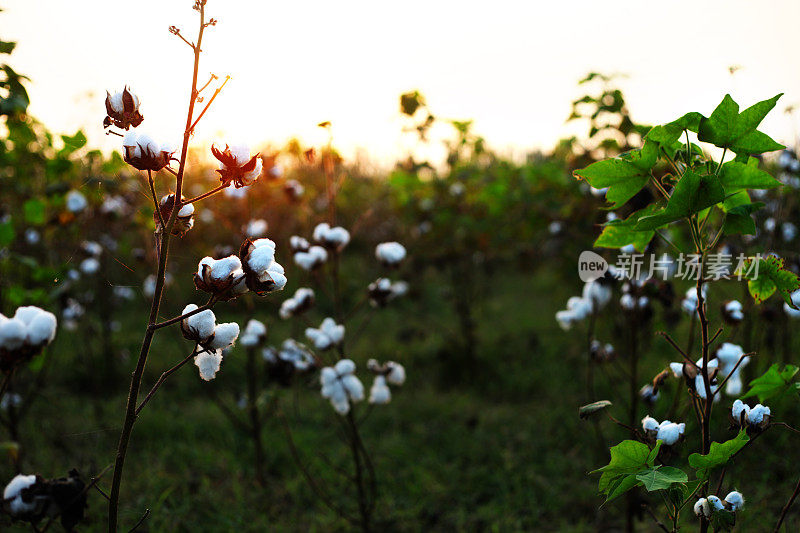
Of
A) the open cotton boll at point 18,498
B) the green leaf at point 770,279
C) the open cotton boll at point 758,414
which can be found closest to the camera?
the open cotton boll at point 18,498

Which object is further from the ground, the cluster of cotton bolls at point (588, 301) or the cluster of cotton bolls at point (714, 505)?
the cluster of cotton bolls at point (588, 301)

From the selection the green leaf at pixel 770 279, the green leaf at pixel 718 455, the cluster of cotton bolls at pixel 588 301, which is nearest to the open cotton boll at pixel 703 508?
the green leaf at pixel 718 455

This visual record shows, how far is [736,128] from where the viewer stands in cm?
95

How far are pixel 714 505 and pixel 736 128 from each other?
2.19ft

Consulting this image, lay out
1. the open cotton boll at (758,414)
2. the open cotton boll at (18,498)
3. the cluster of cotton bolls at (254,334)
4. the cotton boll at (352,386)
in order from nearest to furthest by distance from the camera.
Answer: the open cotton boll at (18,498) < the open cotton boll at (758,414) < the cotton boll at (352,386) < the cluster of cotton bolls at (254,334)

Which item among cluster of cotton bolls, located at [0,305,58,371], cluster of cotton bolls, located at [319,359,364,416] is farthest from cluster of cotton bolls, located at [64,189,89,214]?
cluster of cotton bolls, located at [0,305,58,371]

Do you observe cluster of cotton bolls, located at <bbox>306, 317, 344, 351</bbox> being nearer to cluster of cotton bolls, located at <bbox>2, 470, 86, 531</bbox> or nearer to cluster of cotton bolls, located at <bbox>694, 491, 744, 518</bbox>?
cluster of cotton bolls, located at <bbox>2, 470, 86, 531</bbox>

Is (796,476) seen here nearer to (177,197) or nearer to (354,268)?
(177,197)

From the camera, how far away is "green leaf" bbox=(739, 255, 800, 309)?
3.28 ft

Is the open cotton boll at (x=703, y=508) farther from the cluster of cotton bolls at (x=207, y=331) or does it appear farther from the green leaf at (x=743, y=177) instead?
the cluster of cotton bolls at (x=207, y=331)

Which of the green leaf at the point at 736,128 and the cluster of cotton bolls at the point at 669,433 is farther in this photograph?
the cluster of cotton bolls at the point at 669,433

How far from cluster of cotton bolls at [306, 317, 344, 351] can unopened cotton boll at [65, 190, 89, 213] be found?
1.56 metres

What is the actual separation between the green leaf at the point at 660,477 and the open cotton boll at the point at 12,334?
943 mm

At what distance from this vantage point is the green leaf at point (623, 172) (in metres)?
0.99
